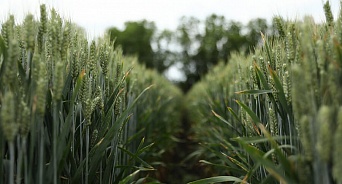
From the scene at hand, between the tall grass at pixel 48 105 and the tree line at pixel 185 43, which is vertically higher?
the tree line at pixel 185 43

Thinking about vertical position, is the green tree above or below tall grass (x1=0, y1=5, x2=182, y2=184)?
above

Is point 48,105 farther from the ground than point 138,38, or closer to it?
closer to it

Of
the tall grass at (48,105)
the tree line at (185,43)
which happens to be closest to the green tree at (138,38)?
the tree line at (185,43)

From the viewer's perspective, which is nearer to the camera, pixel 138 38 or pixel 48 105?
pixel 48 105

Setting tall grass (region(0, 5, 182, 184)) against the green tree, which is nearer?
tall grass (region(0, 5, 182, 184))

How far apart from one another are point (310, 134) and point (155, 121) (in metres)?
3.62

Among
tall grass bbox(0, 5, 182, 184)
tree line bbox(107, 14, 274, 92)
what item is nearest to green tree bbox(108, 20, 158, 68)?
tree line bbox(107, 14, 274, 92)

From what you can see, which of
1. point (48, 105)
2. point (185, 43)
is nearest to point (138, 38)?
point (185, 43)

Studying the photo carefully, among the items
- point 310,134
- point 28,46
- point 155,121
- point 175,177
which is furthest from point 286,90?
point 175,177

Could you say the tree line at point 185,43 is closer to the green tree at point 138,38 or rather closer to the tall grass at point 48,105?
the green tree at point 138,38

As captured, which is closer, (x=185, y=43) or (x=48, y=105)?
(x=48, y=105)

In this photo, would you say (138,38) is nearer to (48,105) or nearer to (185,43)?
(185,43)

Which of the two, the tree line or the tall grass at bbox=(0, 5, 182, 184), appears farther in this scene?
the tree line

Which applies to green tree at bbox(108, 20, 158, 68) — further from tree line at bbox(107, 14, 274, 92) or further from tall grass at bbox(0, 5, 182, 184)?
tall grass at bbox(0, 5, 182, 184)
